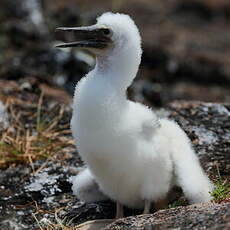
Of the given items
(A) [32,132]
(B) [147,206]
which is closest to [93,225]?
(B) [147,206]

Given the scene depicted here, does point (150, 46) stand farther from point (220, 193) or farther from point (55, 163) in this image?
point (220, 193)

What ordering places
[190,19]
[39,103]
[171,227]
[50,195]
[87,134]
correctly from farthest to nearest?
[190,19] → [39,103] → [50,195] → [87,134] → [171,227]

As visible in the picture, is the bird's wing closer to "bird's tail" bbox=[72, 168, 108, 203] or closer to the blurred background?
"bird's tail" bbox=[72, 168, 108, 203]

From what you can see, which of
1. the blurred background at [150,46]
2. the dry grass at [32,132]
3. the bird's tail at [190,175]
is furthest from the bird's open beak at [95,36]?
the blurred background at [150,46]

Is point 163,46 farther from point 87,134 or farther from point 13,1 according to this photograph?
point 87,134

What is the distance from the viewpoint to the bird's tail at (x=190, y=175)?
4.30 metres

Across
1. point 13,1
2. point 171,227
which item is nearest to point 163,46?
point 13,1

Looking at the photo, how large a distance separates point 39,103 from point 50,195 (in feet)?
4.92

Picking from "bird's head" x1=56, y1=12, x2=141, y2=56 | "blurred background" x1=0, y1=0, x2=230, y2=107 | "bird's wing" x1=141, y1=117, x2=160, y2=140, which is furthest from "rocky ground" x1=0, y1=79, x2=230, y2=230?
"bird's head" x1=56, y1=12, x2=141, y2=56

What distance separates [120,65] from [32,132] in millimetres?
1739

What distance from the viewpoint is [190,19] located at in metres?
12.6

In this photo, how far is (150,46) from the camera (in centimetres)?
1062

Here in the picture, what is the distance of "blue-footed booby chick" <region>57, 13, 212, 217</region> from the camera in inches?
163

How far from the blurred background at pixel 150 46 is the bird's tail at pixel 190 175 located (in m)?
2.72
